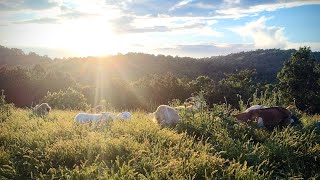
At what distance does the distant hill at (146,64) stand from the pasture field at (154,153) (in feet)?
246

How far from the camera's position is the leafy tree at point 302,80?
42.8 m

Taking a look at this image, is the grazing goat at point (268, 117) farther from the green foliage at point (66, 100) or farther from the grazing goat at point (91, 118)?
the green foliage at point (66, 100)

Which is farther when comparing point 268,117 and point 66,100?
point 66,100

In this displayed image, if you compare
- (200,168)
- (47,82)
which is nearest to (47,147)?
(200,168)

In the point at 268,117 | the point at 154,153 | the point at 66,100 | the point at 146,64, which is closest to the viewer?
the point at 154,153

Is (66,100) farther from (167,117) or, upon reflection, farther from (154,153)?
(154,153)

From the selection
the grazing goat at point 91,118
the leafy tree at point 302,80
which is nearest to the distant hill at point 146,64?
the leafy tree at point 302,80

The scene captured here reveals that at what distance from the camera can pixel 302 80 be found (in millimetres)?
44375

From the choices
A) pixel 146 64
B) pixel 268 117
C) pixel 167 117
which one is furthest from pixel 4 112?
pixel 146 64

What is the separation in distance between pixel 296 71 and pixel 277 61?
90881mm

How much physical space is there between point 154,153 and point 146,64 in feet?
360

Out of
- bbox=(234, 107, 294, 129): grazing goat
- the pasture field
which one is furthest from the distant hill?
the pasture field

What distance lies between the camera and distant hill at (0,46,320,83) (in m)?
93.7

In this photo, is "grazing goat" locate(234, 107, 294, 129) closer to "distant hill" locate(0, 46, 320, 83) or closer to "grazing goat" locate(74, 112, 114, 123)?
"grazing goat" locate(74, 112, 114, 123)
